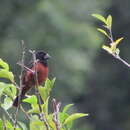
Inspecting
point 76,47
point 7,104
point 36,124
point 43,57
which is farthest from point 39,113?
point 76,47

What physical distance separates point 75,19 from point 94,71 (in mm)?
3043

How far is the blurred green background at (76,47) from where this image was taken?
54.9 ft

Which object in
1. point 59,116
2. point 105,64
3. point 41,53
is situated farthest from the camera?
point 105,64

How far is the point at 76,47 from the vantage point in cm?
1747

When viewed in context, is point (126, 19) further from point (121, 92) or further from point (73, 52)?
point (73, 52)

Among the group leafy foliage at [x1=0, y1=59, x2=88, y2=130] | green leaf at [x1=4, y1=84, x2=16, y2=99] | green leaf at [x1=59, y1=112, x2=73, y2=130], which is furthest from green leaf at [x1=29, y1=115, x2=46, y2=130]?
green leaf at [x1=4, y1=84, x2=16, y2=99]

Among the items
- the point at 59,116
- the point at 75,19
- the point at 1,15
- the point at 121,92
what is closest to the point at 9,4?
the point at 1,15

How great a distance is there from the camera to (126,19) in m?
21.2

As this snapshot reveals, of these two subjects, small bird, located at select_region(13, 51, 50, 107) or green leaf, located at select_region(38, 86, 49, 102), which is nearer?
green leaf, located at select_region(38, 86, 49, 102)

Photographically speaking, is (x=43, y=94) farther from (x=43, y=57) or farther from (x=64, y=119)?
(x=43, y=57)

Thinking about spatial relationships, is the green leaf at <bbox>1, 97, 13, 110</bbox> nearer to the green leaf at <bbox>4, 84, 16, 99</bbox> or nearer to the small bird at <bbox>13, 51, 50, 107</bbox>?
the green leaf at <bbox>4, 84, 16, 99</bbox>

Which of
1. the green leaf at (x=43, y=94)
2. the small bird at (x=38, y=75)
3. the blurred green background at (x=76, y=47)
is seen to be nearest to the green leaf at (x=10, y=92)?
the green leaf at (x=43, y=94)

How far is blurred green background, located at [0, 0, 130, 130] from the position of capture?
16.7m

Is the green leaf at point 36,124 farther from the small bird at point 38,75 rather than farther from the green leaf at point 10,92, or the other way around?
the small bird at point 38,75
